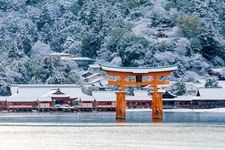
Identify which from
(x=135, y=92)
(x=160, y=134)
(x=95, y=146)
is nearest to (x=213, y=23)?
(x=135, y=92)

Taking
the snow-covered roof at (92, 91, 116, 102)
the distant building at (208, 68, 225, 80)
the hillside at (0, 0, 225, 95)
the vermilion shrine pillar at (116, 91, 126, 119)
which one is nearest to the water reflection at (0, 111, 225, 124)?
the vermilion shrine pillar at (116, 91, 126, 119)

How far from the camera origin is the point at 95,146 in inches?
1630

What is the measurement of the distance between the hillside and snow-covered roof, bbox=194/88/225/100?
815 centimetres

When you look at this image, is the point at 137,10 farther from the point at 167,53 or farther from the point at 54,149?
the point at 54,149

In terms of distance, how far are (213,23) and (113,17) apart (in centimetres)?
1241

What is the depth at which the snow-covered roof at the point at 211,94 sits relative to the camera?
284ft

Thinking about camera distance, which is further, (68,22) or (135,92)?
(68,22)

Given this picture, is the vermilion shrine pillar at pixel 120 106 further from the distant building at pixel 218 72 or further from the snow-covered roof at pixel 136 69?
the distant building at pixel 218 72

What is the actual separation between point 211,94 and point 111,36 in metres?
20.9

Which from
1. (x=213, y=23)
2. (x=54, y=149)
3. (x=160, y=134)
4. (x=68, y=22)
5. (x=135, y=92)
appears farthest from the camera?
(x=68, y=22)

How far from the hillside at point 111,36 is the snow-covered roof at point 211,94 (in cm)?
815

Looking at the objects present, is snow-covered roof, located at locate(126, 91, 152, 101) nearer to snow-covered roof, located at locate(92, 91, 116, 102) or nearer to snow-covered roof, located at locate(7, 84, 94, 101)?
snow-covered roof, located at locate(92, 91, 116, 102)

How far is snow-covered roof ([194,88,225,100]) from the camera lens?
8644 cm

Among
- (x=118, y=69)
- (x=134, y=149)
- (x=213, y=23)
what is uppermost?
(x=213, y=23)
